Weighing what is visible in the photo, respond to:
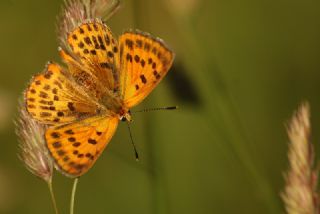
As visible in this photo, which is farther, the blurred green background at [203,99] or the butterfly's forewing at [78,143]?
the blurred green background at [203,99]

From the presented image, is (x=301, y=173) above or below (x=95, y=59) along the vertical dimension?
below

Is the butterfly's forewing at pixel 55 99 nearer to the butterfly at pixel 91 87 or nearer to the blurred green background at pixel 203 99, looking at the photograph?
the butterfly at pixel 91 87

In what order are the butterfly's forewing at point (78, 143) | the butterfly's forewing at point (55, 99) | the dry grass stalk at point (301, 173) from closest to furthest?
1. the dry grass stalk at point (301, 173)
2. the butterfly's forewing at point (78, 143)
3. the butterfly's forewing at point (55, 99)

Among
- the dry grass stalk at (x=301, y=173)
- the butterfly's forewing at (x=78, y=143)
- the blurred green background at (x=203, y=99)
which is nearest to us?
the dry grass stalk at (x=301, y=173)

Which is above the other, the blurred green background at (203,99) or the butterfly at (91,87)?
the butterfly at (91,87)

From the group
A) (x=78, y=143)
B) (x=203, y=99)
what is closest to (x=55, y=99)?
(x=78, y=143)

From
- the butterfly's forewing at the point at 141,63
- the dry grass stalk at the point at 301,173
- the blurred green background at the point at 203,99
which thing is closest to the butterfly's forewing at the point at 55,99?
the butterfly's forewing at the point at 141,63

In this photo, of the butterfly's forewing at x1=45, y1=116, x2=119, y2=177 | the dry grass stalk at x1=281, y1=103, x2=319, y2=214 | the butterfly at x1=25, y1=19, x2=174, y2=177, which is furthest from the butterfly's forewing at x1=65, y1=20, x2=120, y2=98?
the dry grass stalk at x1=281, y1=103, x2=319, y2=214

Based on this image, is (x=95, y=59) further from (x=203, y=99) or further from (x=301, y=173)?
(x=301, y=173)
